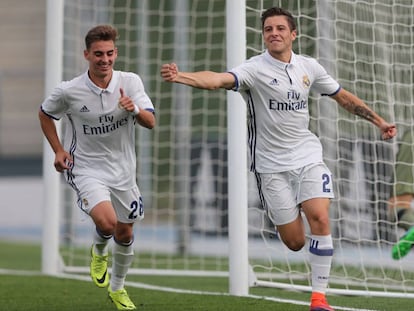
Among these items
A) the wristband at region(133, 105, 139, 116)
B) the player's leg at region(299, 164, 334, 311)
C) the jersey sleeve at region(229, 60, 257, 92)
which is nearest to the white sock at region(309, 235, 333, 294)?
the player's leg at region(299, 164, 334, 311)

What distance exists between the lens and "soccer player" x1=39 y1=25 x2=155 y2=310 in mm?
8008

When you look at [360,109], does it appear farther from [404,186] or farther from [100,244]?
[404,186]

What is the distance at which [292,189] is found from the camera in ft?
25.3

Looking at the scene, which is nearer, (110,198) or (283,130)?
(283,130)

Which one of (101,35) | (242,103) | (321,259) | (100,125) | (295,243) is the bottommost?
(321,259)

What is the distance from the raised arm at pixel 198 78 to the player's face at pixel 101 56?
977 millimetres

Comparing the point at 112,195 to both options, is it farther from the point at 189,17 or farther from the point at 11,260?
the point at 189,17

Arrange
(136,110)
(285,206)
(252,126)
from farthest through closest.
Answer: (252,126) → (285,206) → (136,110)

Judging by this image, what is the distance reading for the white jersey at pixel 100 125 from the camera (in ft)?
26.6

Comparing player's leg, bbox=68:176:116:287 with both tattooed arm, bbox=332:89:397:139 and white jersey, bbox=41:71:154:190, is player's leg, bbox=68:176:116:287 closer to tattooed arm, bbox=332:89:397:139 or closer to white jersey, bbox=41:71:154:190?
white jersey, bbox=41:71:154:190

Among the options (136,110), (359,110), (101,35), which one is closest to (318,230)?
(359,110)

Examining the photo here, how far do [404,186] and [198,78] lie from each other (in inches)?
168

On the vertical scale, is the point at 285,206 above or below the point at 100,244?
above

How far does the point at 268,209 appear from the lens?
7824 mm
